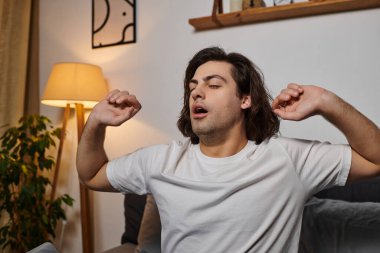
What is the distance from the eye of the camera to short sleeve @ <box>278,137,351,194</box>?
105cm

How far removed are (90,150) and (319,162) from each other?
2.53 feet

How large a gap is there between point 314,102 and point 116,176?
70cm

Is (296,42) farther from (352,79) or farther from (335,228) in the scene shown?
(335,228)

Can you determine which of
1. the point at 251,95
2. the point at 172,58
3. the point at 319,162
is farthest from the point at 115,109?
the point at 172,58

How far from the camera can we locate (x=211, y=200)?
3.53 feet

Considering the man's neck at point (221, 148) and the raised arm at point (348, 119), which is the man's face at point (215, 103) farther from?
the raised arm at point (348, 119)

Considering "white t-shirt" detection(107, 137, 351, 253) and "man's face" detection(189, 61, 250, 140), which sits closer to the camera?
"white t-shirt" detection(107, 137, 351, 253)

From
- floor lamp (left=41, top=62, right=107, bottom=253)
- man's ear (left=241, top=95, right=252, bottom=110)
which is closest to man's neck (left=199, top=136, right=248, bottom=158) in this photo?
man's ear (left=241, top=95, right=252, bottom=110)

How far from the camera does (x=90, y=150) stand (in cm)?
123

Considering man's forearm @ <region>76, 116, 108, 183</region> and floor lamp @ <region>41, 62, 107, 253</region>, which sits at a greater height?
floor lamp @ <region>41, 62, 107, 253</region>

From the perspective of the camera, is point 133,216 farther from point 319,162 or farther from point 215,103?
point 319,162

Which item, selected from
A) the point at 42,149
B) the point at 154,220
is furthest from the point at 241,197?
the point at 42,149

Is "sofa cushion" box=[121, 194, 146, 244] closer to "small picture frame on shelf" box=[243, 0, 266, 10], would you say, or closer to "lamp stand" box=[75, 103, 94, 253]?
"lamp stand" box=[75, 103, 94, 253]

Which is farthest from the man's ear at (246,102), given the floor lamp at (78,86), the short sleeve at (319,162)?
the floor lamp at (78,86)
